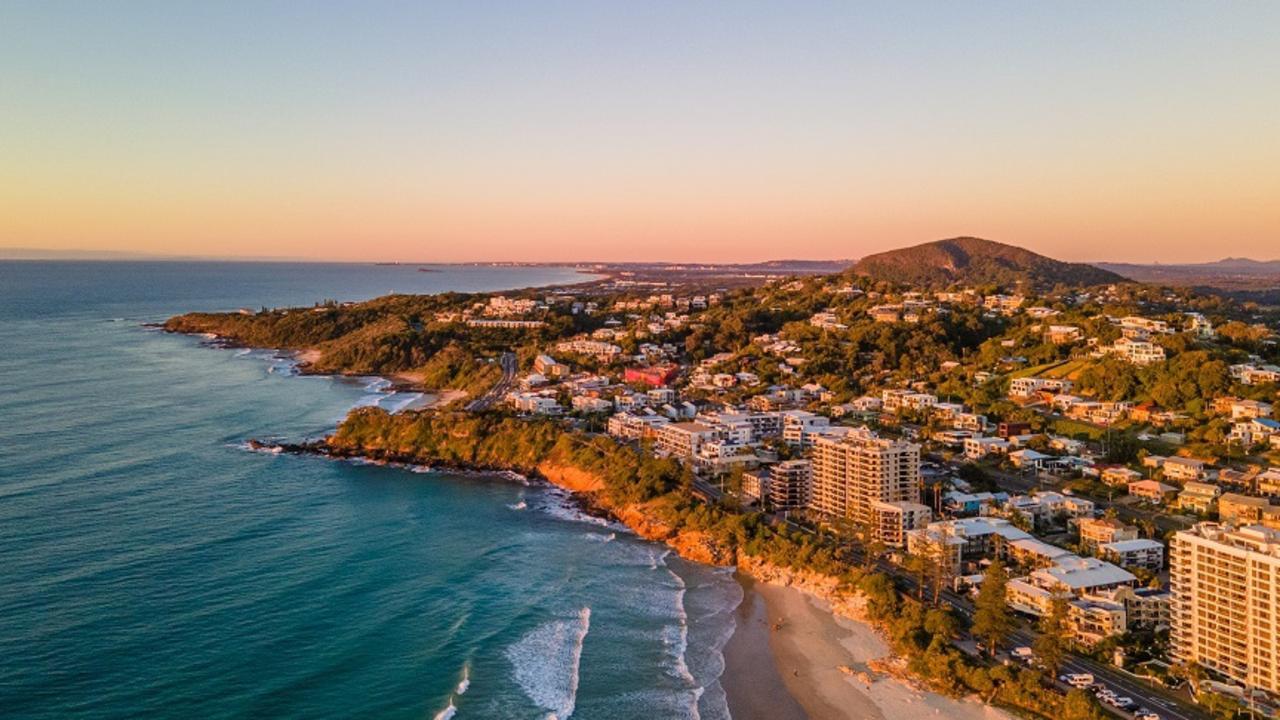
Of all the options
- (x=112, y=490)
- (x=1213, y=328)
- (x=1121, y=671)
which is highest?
(x=1213, y=328)

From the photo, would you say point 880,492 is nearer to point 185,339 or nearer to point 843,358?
point 843,358

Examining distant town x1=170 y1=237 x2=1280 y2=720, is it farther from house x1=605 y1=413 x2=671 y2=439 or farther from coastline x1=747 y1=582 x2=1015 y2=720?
coastline x1=747 y1=582 x2=1015 y2=720

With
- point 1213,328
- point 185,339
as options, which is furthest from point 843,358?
point 185,339

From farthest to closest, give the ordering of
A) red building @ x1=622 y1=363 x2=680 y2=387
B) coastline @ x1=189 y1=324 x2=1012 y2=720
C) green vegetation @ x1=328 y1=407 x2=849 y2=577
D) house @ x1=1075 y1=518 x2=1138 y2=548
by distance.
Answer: red building @ x1=622 y1=363 x2=680 y2=387 → green vegetation @ x1=328 y1=407 x2=849 y2=577 → house @ x1=1075 y1=518 x2=1138 y2=548 → coastline @ x1=189 y1=324 x2=1012 y2=720

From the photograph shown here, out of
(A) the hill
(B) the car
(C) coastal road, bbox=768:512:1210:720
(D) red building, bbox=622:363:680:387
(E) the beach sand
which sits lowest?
(E) the beach sand

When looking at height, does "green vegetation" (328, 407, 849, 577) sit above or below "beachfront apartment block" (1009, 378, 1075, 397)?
below

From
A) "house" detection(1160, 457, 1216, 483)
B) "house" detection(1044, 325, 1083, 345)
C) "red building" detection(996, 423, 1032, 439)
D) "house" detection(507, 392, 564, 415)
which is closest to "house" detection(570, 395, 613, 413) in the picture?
"house" detection(507, 392, 564, 415)

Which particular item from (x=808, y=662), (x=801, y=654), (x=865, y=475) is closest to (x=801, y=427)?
(x=865, y=475)
